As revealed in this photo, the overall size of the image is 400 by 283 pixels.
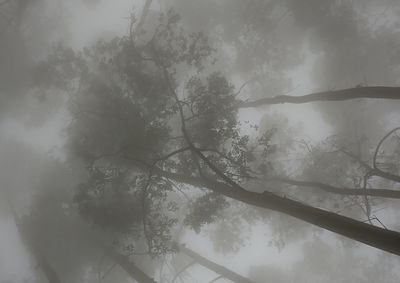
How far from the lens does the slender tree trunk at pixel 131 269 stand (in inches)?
477

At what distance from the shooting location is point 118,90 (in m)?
13.7

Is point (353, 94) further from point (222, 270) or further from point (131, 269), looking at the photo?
point (222, 270)

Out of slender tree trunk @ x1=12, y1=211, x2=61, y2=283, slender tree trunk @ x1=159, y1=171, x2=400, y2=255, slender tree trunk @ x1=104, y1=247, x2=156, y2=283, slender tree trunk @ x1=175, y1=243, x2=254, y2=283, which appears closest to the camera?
slender tree trunk @ x1=159, y1=171, x2=400, y2=255

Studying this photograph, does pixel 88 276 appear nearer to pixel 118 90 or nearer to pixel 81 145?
pixel 81 145

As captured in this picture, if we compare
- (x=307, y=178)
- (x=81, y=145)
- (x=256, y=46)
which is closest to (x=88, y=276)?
(x=81, y=145)

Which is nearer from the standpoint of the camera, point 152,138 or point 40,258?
point 152,138

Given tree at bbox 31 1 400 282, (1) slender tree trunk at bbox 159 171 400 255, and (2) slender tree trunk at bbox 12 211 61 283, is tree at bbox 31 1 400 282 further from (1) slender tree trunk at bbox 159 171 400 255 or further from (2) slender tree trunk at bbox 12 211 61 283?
(2) slender tree trunk at bbox 12 211 61 283

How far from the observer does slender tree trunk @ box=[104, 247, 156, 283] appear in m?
12.1

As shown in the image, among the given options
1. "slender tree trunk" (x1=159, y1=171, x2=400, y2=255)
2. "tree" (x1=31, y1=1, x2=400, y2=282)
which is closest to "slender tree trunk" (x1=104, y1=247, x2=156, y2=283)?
"tree" (x1=31, y1=1, x2=400, y2=282)

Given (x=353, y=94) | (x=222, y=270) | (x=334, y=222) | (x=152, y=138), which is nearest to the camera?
(x=334, y=222)

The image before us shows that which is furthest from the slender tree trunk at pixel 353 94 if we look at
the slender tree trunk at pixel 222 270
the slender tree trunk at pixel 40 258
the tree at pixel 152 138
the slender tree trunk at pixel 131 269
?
the slender tree trunk at pixel 40 258

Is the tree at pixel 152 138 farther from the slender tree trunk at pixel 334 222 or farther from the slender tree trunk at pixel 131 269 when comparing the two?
the slender tree trunk at pixel 334 222

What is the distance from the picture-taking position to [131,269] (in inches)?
529

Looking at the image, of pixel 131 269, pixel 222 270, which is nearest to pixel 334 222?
pixel 131 269
